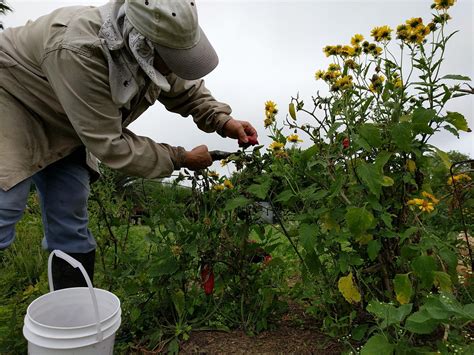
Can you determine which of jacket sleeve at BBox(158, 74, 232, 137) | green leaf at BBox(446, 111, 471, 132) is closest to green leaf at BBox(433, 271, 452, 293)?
green leaf at BBox(446, 111, 471, 132)

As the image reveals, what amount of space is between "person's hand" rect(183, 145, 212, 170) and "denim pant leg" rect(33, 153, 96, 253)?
605 mm

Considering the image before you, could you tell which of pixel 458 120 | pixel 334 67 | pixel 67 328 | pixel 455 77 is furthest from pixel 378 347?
pixel 334 67

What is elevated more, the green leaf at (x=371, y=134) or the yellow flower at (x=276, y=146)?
the green leaf at (x=371, y=134)

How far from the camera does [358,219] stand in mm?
1339

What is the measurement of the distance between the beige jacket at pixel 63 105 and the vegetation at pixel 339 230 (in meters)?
0.27

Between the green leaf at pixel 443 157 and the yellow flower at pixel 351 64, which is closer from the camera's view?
the green leaf at pixel 443 157

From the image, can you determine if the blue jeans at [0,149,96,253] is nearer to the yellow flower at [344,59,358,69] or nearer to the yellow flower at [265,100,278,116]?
the yellow flower at [265,100,278,116]

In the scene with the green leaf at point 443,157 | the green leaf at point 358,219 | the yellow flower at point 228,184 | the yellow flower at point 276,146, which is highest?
the green leaf at point 443,157

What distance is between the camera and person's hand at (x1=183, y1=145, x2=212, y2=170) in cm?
191

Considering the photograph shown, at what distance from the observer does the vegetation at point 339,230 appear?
1354 mm

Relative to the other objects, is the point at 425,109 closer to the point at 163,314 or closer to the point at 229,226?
the point at 229,226

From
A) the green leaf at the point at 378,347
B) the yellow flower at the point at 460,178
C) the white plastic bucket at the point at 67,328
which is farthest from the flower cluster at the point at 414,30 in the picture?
the white plastic bucket at the point at 67,328

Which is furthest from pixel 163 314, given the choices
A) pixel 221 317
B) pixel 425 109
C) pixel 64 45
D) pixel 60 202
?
pixel 425 109

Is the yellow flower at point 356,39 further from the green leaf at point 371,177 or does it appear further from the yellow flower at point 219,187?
the yellow flower at point 219,187
